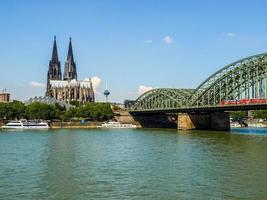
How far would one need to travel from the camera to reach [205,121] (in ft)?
418

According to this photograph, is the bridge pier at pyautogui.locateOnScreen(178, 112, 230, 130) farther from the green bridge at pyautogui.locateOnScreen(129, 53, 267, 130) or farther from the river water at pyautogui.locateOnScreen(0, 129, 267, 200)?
the river water at pyautogui.locateOnScreen(0, 129, 267, 200)

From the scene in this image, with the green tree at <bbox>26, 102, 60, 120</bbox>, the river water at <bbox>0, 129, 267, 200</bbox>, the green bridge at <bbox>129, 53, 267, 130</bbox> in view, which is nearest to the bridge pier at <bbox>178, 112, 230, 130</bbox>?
the green bridge at <bbox>129, 53, 267, 130</bbox>

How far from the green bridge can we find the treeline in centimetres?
1710

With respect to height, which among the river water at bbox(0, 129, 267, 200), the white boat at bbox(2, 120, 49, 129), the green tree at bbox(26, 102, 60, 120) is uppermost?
the green tree at bbox(26, 102, 60, 120)

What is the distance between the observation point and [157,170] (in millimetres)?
39125

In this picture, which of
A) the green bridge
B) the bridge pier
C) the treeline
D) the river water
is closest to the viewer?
the river water

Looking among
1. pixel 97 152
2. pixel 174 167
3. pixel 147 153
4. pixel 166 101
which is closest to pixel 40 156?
pixel 97 152

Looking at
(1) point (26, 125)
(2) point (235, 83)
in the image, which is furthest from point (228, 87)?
(1) point (26, 125)

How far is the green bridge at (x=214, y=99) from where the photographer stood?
341ft

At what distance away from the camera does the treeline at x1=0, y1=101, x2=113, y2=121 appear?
162 m

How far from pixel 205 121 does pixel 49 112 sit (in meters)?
61.3

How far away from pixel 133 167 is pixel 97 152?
1460 cm

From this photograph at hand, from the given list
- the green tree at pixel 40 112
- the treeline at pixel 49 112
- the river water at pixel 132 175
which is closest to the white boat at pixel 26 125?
the green tree at pixel 40 112

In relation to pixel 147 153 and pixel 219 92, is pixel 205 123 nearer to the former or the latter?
pixel 219 92
